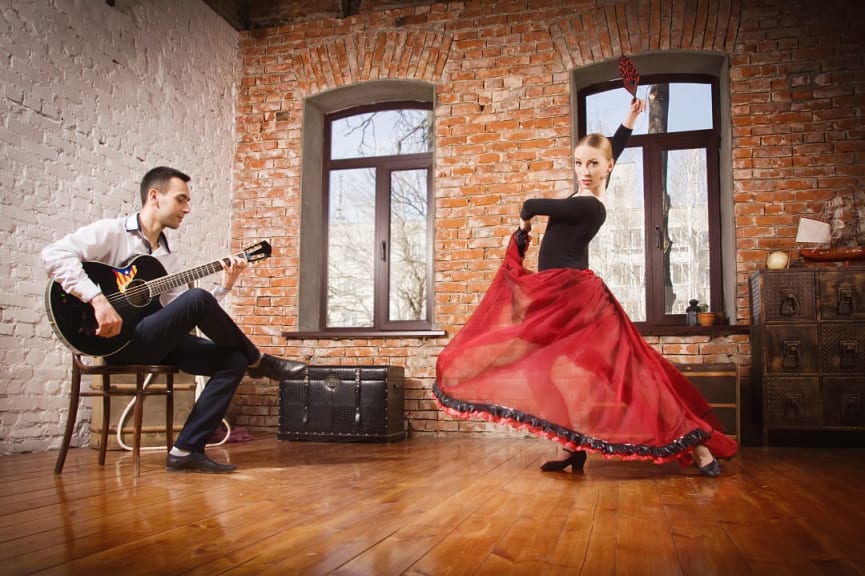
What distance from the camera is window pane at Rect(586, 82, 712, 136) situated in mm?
5266

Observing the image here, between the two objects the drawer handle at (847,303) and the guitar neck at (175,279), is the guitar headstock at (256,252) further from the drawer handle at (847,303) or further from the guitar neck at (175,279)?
the drawer handle at (847,303)

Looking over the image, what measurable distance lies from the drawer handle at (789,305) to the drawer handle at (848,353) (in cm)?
33

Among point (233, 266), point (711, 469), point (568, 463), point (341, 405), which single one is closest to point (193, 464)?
point (233, 266)

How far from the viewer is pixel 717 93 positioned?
206 inches

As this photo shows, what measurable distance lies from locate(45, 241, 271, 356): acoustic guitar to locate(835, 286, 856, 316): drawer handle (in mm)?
3472

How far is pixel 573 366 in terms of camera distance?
274 cm

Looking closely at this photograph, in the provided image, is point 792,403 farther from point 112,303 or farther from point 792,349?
point 112,303

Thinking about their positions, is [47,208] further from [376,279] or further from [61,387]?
[376,279]

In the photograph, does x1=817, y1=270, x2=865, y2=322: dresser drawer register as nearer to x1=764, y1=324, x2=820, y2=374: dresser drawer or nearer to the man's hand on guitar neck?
x1=764, y1=324, x2=820, y2=374: dresser drawer

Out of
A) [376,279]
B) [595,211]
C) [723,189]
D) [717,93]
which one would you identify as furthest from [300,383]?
[717,93]

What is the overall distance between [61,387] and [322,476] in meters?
2.03

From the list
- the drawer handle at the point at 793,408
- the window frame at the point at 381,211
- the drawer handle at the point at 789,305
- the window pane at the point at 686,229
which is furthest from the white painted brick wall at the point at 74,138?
the drawer handle at the point at 793,408

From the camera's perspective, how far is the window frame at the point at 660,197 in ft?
16.6

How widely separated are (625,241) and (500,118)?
1.33 m
